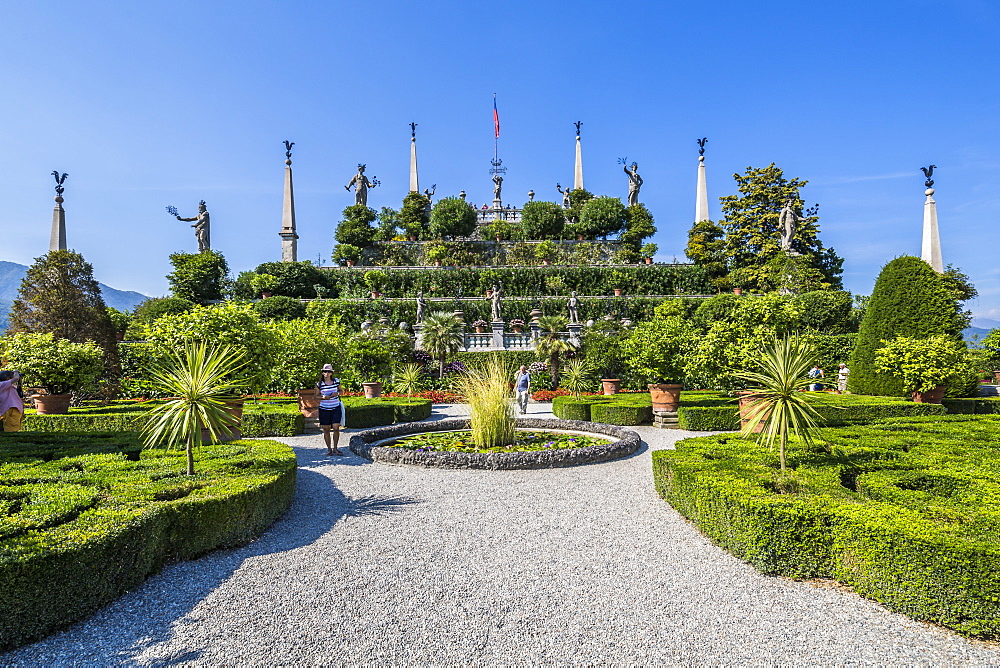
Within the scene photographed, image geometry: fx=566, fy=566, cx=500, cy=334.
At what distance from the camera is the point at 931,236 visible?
30.6m

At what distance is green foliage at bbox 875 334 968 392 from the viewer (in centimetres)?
1116

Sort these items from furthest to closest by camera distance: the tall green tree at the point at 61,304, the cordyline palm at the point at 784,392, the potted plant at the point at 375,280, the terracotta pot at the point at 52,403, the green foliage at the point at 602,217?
1. the green foliage at the point at 602,217
2. the potted plant at the point at 375,280
3. the tall green tree at the point at 61,304
4. the terracotta pot at the point at 52,403
5. the cordyline palm at the point at 784,392

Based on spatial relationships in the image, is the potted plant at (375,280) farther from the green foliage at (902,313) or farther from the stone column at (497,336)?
the green foliage at (902,313)

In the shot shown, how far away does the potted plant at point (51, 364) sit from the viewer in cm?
1111

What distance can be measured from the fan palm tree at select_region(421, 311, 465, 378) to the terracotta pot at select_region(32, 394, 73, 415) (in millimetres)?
13210

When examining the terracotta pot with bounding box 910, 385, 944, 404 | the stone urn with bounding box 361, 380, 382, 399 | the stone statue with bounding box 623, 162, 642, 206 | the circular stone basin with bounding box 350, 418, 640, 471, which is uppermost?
the stone statue with bounding box 623, 162, 642, 206

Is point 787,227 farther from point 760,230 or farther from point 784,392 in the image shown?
point 784,392

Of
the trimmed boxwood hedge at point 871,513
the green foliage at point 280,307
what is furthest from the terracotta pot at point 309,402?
the green foliage at point 280,307

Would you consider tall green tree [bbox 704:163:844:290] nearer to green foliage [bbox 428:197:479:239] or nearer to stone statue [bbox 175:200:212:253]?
green foliage [bbox 428:197:479:239]

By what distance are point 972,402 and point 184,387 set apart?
14804 millimetres

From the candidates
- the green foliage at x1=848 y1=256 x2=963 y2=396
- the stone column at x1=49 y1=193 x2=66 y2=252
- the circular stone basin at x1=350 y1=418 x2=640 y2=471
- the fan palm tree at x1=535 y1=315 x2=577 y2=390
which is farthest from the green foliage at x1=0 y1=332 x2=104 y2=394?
the stone column at x1=49 y1=193 x2=66 y2=252

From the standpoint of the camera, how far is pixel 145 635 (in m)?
3.40

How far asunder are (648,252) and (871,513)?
1536 inches

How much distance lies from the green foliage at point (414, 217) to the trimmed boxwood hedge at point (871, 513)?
42.7 m
